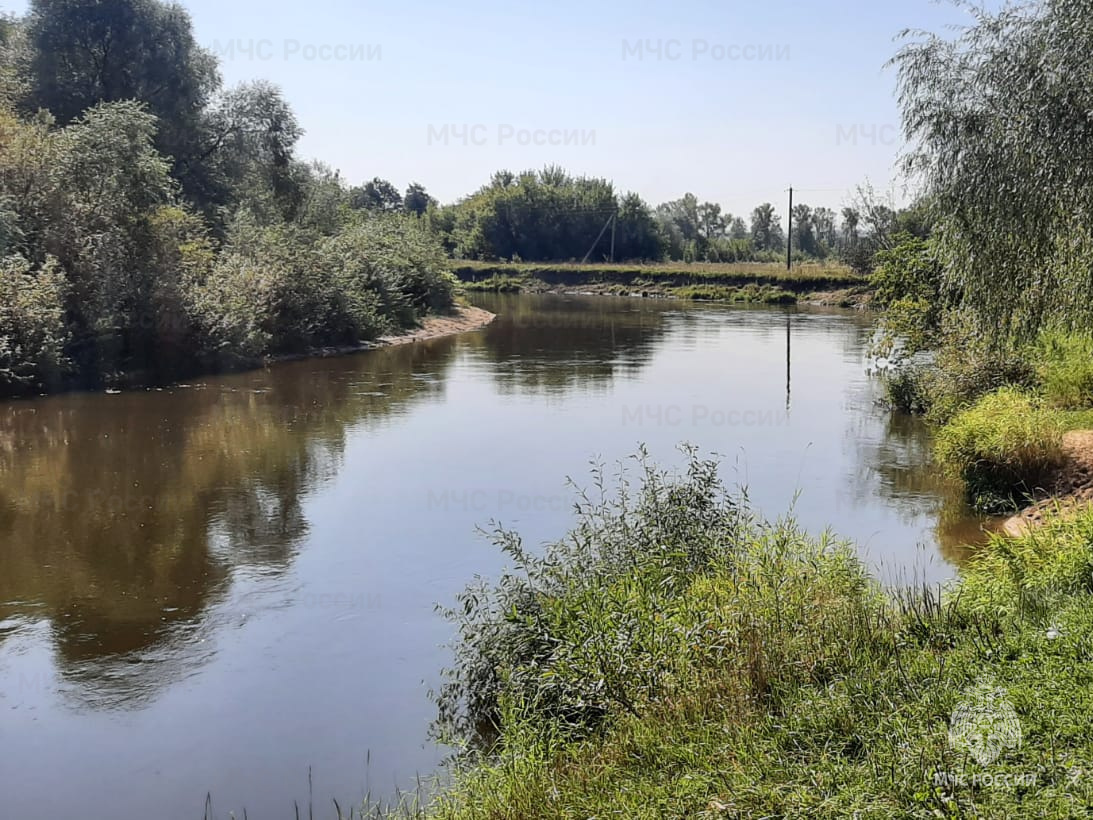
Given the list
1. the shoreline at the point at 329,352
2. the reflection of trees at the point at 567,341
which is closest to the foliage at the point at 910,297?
the reflection of trees at the point at 567,341

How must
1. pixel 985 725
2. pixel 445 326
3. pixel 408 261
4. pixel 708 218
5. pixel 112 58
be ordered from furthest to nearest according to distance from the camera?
pixel 708 218 → pixel 445 326 → pixel 408 261 → pixel 112 58 → pixel 985 725

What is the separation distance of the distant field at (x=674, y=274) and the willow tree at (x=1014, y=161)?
46.5m

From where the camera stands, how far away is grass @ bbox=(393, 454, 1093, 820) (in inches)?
156

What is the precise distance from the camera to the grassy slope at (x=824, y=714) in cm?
386

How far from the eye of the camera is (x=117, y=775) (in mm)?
5961

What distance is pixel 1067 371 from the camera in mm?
14070

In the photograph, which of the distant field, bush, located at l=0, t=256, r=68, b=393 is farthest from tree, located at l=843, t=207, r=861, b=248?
bush, located at l=0, t=256, r=68, b=393

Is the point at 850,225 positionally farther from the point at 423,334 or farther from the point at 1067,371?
the point at 1067,371

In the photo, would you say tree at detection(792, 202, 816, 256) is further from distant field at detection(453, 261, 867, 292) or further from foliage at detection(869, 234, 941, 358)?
foliage at detection(869, 234, 941, 358)

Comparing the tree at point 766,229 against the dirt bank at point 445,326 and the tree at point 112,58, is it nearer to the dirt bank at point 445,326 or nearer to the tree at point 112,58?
the dirt bank at point 445,326

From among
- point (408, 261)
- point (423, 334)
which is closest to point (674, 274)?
point (408, 261)

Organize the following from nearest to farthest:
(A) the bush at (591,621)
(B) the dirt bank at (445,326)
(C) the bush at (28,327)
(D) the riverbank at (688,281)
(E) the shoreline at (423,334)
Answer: (A) the bush at (591,621) → (C) the bush at (28,327) → (E) the shoreline at (423,334) → (B) the dirt bank at (445,326) → (D) the riverbank at (688,281)

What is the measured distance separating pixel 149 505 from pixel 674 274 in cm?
5882

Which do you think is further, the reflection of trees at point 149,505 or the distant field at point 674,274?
the distant field at point 674,274
